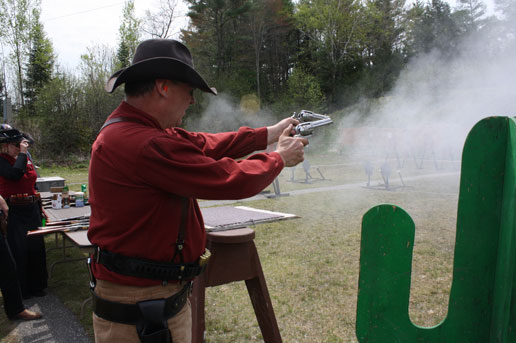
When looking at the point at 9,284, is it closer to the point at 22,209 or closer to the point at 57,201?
the point at 22,209

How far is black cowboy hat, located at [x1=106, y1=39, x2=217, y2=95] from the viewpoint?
4.95 feet

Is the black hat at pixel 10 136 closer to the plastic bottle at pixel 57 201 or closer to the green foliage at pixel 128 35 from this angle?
the plastic bottle at pixel 57 201

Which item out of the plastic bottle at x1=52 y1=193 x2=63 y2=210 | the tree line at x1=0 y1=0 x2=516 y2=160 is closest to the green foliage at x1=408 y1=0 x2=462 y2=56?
the tree line at x1=0 y1=0 x2=516 y2=160

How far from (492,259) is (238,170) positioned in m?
0.97

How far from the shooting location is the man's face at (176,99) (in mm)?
1577

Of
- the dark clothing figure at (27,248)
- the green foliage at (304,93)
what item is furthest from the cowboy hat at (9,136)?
the green foliage at (304,93)

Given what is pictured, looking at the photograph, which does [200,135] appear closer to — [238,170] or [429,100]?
[238,170]

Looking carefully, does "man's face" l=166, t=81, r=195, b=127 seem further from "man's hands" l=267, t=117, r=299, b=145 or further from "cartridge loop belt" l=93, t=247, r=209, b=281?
"man's hands" l=267, t=117, r=299, b=145

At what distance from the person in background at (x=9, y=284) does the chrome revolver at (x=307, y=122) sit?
3.06m

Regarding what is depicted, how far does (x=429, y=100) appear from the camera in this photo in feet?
40.7

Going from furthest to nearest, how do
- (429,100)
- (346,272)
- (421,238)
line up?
(429,100) < (421,238) < (346,272)

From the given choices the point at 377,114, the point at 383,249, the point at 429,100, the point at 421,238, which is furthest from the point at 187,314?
the point at 377,114

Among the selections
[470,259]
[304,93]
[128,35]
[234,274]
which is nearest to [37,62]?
[128,35]

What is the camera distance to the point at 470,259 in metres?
1.30
